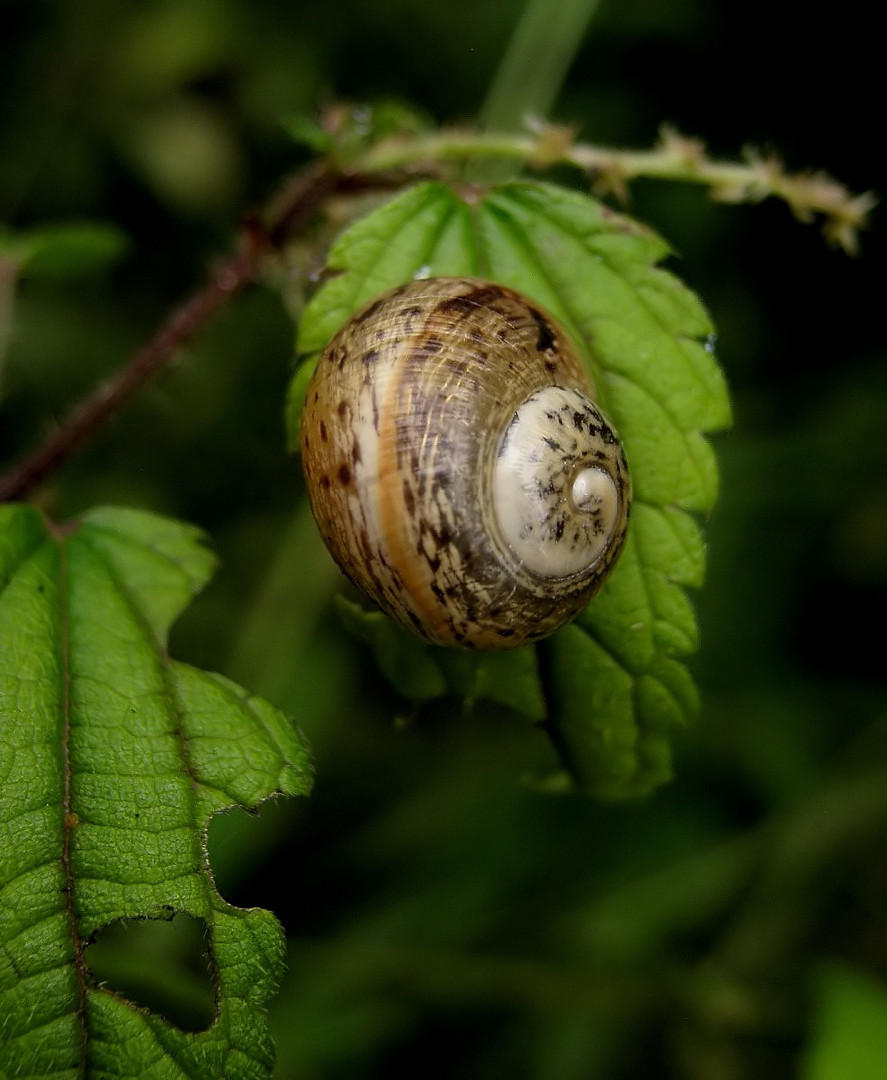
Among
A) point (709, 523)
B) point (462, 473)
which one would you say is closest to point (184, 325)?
point (462, 473)

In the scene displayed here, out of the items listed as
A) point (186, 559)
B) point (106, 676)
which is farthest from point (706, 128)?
point (106, 676)

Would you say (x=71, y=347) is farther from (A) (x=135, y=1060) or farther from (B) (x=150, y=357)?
(A) (x=135, y=1060)

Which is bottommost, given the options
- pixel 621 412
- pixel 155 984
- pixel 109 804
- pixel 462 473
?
pixel 155 984

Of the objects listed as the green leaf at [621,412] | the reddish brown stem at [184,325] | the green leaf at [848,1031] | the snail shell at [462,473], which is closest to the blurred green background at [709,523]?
the green leaf at [848,1031]

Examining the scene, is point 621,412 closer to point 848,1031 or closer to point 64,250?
point 64,250

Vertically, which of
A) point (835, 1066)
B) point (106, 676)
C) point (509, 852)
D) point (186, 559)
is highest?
point (186, 559)

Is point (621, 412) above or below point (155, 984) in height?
above
